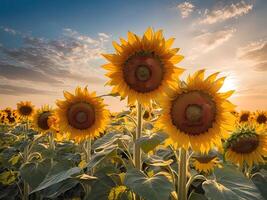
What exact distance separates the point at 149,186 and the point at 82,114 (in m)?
2.48

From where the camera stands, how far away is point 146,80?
4.32 metres

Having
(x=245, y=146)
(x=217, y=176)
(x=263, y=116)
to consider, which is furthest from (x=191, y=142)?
(x=263, y=116)

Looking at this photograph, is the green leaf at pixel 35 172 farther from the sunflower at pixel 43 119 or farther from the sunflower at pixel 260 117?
the sunflower at pixel 260 117

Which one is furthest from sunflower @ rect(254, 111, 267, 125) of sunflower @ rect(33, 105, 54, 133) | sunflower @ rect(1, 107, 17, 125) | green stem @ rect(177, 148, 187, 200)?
sunflower @ rect(1, 107, 17, 125)

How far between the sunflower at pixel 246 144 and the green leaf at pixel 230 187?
89 cm

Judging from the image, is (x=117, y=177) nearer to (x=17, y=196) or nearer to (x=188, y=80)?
(x=188, y=80)

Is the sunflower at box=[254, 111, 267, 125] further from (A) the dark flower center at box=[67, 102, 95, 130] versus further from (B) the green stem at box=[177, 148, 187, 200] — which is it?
(B) the green stem at box=[177, 148, 187, 200]

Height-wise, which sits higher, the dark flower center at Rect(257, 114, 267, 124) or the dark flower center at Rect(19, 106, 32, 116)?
the dark flower center at Rect(19, 106, 32, 116)

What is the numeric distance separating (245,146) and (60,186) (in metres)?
2.44

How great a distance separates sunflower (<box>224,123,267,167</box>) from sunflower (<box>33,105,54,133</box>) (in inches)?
170

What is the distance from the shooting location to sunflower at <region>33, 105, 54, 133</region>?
802 centimetres

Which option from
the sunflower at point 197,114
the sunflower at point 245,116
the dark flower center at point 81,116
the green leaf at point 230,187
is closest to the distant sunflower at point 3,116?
the sunflower at point 245,116

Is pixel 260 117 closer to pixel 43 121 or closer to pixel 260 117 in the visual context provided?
pixel 260 117

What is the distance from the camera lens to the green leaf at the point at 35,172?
504 cm
